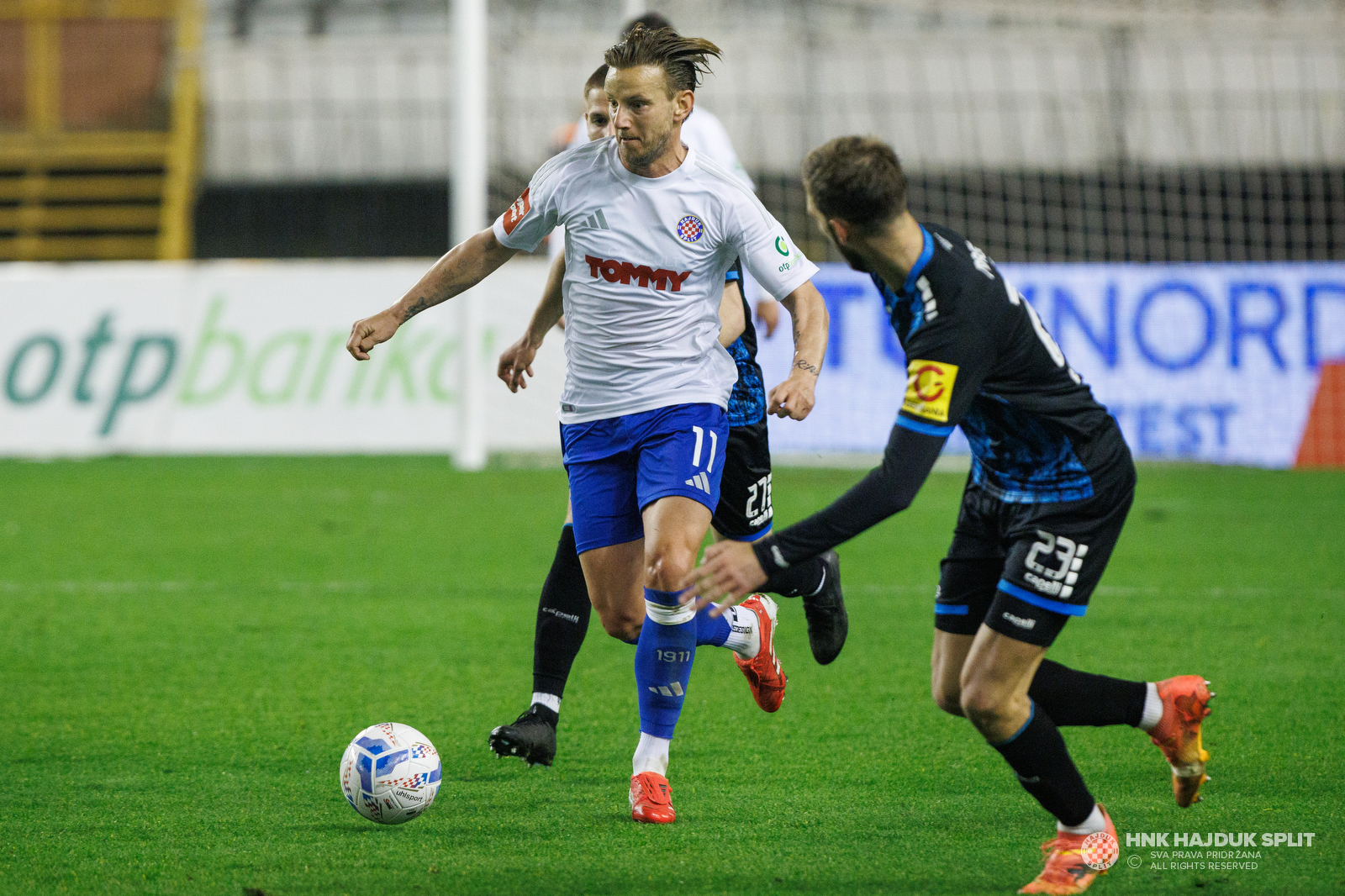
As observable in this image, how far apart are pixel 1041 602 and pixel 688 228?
1375 mm

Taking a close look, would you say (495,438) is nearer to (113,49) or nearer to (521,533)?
(521,533)

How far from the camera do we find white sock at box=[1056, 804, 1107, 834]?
135 inches

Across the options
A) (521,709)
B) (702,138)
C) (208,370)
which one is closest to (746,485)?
(521,709)

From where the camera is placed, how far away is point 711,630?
448 centimetres

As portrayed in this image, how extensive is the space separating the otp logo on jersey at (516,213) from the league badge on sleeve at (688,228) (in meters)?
0.42

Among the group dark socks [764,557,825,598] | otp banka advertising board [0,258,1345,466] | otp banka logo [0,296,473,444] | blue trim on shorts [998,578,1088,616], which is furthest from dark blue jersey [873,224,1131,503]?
otp banka logo [0,296,473,444]

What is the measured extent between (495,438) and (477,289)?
5.09 ft

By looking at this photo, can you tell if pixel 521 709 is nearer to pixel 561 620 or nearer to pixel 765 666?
pixel 561 620

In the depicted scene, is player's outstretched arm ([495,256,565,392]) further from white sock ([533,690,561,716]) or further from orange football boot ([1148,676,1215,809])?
orange football boot ([1148,676,1215,809])

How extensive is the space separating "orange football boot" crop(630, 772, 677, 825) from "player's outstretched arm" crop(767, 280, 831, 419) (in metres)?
0.97

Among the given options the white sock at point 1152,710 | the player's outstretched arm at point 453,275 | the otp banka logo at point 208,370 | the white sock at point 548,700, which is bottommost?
the otp banka logo at point 208,370

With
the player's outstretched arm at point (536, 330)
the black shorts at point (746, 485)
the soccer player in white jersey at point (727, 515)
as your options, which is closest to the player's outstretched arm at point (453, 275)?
the soccer player in white jersey at point (727, 515)

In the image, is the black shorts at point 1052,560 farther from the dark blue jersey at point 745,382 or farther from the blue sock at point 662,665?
the dark blue jersey at point 745,382

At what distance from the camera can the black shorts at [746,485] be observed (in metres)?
4.78
